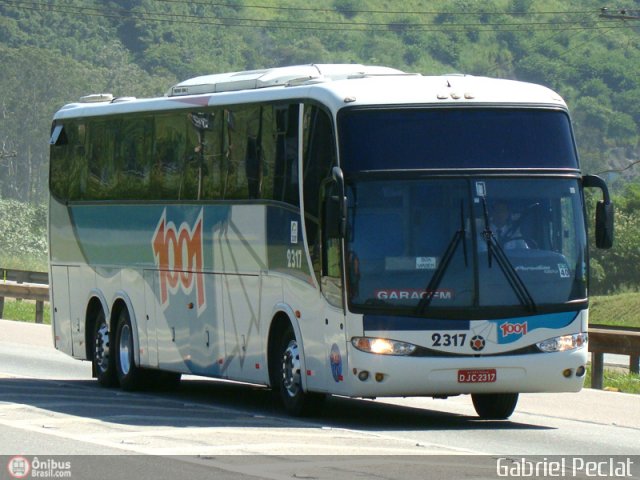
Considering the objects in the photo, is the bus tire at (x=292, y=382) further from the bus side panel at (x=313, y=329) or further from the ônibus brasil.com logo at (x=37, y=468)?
the ônibus brasil.com logo at (x=37, y=468)

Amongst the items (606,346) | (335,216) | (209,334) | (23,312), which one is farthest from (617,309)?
(335,216)

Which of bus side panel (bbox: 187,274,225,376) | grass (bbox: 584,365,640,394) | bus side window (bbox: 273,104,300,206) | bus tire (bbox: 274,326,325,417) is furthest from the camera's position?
grass (bbox: 584,365,640,394)

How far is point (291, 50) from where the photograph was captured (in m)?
183

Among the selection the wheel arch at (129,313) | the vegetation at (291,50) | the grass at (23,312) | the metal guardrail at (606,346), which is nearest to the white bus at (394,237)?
the wheel arch at (129,313)

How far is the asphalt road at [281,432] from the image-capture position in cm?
1172

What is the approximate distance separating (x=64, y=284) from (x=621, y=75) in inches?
5921

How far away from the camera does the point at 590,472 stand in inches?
465

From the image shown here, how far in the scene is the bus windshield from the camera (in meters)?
14.8

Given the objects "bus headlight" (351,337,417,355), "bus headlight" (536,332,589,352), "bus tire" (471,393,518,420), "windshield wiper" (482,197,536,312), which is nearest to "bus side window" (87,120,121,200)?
"bus tire" (471,393,518,420)

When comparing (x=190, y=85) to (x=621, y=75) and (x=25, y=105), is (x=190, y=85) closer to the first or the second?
(x=25, y=105)

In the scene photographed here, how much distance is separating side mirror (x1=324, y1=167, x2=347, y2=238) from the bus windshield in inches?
6.1

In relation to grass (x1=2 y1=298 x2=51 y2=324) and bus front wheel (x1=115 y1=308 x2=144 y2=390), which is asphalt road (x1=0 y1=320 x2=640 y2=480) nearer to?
bus front wheel (x1=115 y1=308 x2=144 y2=390)

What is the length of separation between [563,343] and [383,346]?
1.72m

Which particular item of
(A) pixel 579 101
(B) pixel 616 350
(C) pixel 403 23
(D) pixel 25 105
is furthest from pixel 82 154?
(C) pixel 403 23
